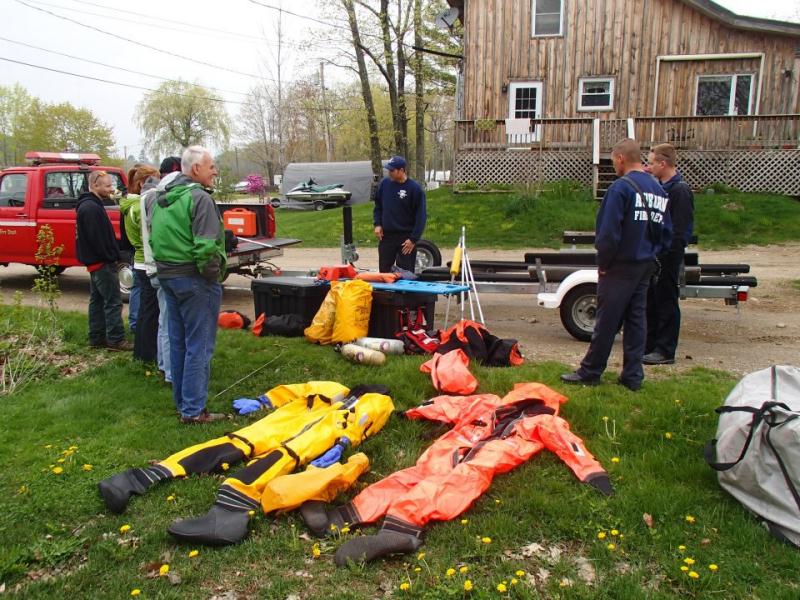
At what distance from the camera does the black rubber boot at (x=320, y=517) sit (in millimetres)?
3469

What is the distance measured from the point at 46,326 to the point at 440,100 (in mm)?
43706

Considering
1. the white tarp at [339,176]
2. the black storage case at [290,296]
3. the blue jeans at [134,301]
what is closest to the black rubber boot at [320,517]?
the black storage case at [290,296]

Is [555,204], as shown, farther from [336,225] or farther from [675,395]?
[675,395]

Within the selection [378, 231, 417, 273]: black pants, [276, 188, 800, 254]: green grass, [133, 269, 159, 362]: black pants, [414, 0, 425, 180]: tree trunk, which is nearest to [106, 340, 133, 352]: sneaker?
[133, 269, 159, 362]: black pants

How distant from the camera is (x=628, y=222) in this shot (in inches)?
198

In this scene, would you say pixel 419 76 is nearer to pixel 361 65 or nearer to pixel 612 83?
pixel 361 65

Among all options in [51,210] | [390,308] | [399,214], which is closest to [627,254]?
[390,308]

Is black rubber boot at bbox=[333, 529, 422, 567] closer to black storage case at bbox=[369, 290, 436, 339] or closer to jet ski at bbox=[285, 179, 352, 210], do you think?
black storage case at bbox=[369, 290, 436, 339]

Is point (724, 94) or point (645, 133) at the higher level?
point (724, 94)

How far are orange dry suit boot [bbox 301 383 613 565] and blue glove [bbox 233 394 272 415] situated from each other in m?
1.25

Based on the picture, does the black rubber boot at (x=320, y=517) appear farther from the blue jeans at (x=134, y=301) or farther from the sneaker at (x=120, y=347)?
the sneaker at (x=120, y=347)

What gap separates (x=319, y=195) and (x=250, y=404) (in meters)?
24.9

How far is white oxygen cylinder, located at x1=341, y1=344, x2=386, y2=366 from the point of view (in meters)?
6.14

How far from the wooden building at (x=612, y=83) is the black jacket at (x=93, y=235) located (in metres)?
14.2
